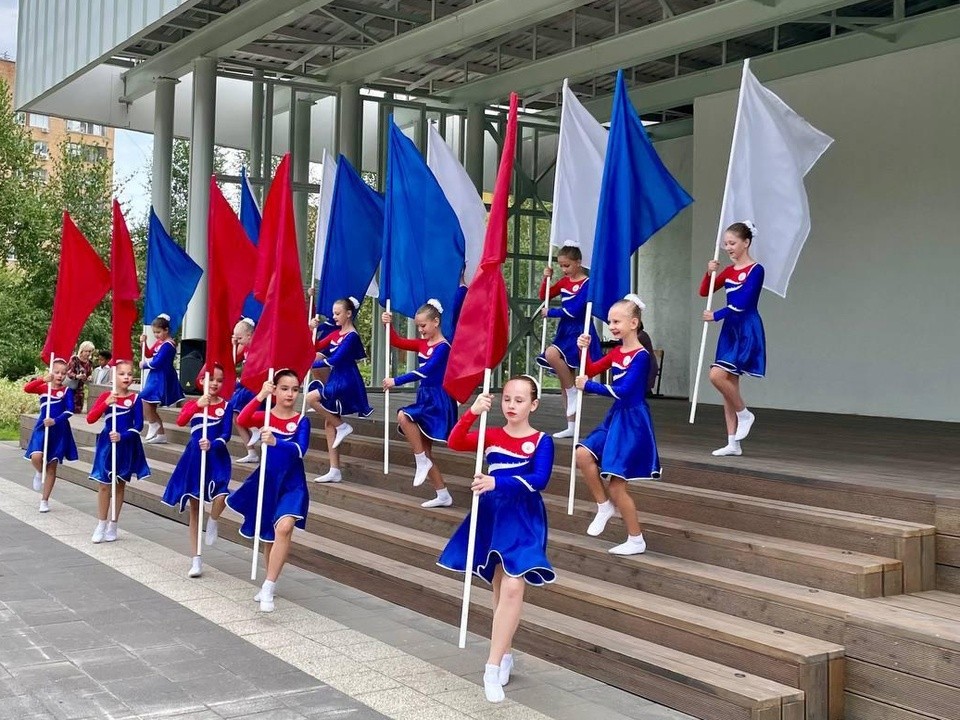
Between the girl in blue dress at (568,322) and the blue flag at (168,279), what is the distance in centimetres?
380

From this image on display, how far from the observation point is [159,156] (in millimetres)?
19359

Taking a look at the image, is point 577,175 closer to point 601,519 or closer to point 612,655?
point 601,519

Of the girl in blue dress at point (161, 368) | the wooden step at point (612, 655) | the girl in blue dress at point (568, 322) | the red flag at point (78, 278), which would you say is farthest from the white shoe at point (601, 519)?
the girl in blue dress at point (161, 368)

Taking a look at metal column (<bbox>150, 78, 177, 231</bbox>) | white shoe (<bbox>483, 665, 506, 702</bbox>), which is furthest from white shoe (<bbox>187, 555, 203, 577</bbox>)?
metal column (<bbox>150, 78, 177, 231</bbox>)

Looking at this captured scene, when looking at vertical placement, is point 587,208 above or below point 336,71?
below

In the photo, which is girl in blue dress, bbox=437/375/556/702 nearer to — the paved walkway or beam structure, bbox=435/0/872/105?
the paved walkway

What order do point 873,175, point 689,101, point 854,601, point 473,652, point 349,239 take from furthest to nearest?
point 689,101 < point 873,175 < point 349,239 < point 473,652 < point 854,601

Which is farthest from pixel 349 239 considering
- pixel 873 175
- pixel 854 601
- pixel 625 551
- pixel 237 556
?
pixel 873 175

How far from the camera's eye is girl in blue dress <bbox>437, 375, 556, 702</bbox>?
222 inches

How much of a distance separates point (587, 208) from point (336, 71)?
11.3m

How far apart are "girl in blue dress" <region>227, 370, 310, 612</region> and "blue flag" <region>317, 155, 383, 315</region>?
10.2 feet

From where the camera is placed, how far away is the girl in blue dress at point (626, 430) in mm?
6902

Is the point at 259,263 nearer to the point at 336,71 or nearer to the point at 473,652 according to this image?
the point at 473,652

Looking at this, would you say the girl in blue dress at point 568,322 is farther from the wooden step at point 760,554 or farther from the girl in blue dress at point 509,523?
the girl in blue dress at point 509,523
